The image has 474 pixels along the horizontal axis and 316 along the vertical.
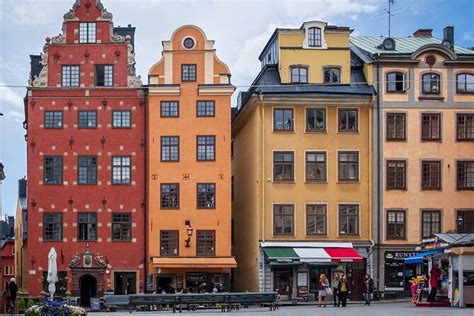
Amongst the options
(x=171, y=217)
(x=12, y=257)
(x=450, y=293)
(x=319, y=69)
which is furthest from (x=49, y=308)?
(x=12, y=257)

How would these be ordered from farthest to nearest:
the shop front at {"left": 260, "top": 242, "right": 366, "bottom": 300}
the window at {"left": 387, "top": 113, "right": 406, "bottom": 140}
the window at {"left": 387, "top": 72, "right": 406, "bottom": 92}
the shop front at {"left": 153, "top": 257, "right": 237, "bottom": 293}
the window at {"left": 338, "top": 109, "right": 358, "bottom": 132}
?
the window at {"left": 387, "top": 72, "right": 406, "bottom": 92} → the window at {"left": 387, "top": 113, "right": 406, "bottom": 140} → the window at {"left": 338, "top": 109, "right": 358, "bottom": 132} → the shop front at {"left": 153, "top": 257, "right": 237, "bottom": 293} → the shop front at {"left": 260, "top": 242, "right": 366, "bottom": 300}

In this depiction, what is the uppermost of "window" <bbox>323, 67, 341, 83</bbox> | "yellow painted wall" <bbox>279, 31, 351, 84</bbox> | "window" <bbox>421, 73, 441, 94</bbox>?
"yellow painted wall" <bbox>279, 31, 351, 84</bbox>

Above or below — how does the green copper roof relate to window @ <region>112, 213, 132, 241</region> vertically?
above

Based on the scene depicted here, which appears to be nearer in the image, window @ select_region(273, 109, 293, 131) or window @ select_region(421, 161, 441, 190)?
window @ select_region(273, 109, 293, 131)

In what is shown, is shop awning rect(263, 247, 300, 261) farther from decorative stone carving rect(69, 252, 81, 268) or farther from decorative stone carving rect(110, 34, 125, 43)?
decorative stone carving rect(110, 34, 125, 43)

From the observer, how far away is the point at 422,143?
57.3 m

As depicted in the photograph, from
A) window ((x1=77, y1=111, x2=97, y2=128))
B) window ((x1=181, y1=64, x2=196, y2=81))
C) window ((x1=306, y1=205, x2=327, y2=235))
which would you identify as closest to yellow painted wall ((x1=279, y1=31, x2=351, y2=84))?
window ((x1=181, y1=64, x2=196, y2=81))

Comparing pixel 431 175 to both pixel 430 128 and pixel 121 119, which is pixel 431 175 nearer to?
pixel 430 128

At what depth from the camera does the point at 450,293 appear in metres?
42.1

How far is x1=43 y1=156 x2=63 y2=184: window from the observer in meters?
56.5

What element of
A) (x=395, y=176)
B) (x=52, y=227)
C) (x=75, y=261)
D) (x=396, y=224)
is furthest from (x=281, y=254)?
(x=52, y=227)

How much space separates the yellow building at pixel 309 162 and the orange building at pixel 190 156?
7.18 feet

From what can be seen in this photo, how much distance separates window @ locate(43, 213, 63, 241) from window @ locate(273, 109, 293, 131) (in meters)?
14.1

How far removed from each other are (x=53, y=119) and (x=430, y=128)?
75.6ft
